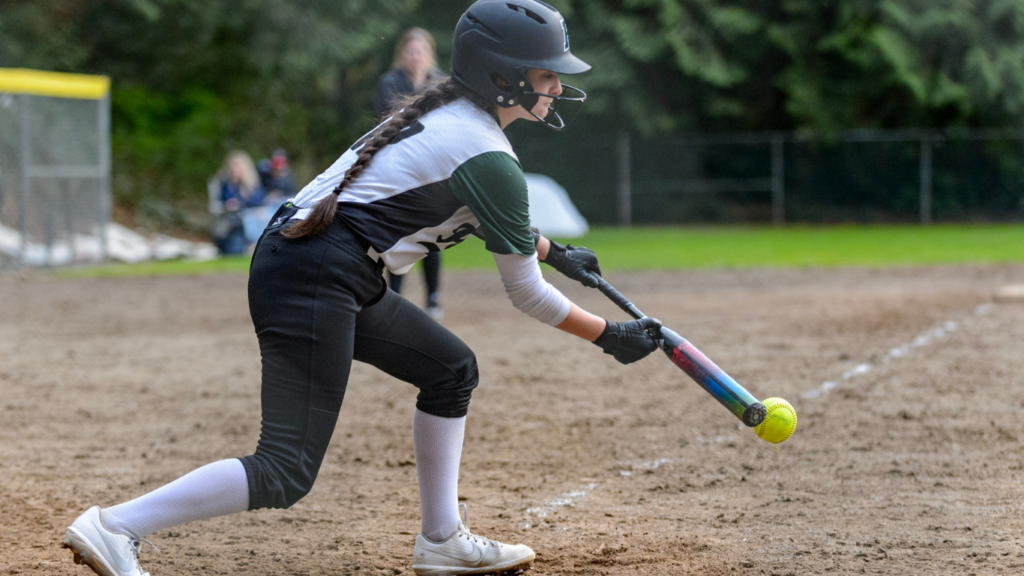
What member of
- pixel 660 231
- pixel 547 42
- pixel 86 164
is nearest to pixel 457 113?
pixel 547 42

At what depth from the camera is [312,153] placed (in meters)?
27.0

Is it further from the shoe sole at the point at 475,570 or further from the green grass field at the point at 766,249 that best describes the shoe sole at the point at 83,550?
the green grass field at the point at 766,249

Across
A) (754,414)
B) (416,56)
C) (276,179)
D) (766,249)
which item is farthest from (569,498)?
(276,179)

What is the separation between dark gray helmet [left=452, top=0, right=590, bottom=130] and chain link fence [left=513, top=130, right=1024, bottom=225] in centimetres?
2214

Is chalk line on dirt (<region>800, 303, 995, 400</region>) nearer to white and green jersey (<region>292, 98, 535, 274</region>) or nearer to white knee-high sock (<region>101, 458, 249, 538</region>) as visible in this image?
white and green jersey (<region>292, 98, 535, 274</region>)

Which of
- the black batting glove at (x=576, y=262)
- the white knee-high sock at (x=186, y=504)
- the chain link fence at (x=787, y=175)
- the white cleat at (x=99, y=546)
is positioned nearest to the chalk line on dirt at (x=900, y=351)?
the black batting glove at (x=576, y=262)

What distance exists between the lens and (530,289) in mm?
3020

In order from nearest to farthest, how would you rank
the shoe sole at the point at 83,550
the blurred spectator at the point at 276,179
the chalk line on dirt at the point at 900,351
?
the shoe sole at the point at 83,550, the chalk line on dirt at the point at 900,351, the blurred spectator at the point at 276,179

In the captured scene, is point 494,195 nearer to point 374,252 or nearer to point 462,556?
point 374,252

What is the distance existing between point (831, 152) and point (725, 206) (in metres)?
2.71

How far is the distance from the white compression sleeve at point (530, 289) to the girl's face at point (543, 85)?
444 millimetres

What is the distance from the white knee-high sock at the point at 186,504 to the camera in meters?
2.90

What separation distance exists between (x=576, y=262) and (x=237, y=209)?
14174 mm

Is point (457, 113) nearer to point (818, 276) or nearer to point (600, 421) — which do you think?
point (600, 421)
